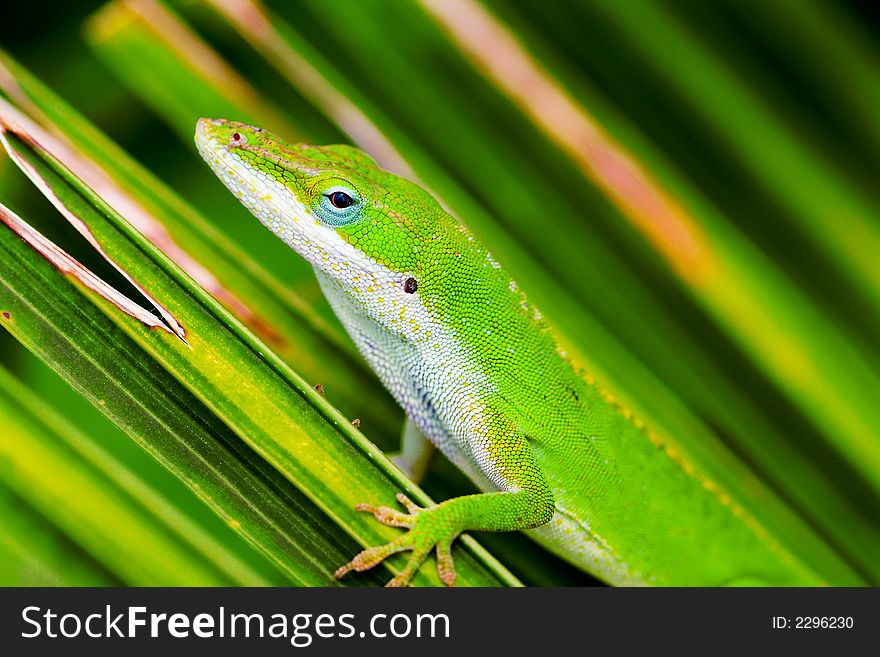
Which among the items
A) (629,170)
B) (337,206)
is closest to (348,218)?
(337,206)

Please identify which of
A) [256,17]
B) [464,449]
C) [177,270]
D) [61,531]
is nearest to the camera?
[177,270]

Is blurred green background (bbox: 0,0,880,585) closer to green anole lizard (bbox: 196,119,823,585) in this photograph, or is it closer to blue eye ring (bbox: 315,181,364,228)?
green anole lizard (bbox: 196,119,823,585)

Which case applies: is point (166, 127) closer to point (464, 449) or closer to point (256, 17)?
point (256, 17)

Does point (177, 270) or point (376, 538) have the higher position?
point (177, 270)

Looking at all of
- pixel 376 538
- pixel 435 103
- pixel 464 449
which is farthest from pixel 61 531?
pixel 435 103

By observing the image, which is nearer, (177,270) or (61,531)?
(177,270)
